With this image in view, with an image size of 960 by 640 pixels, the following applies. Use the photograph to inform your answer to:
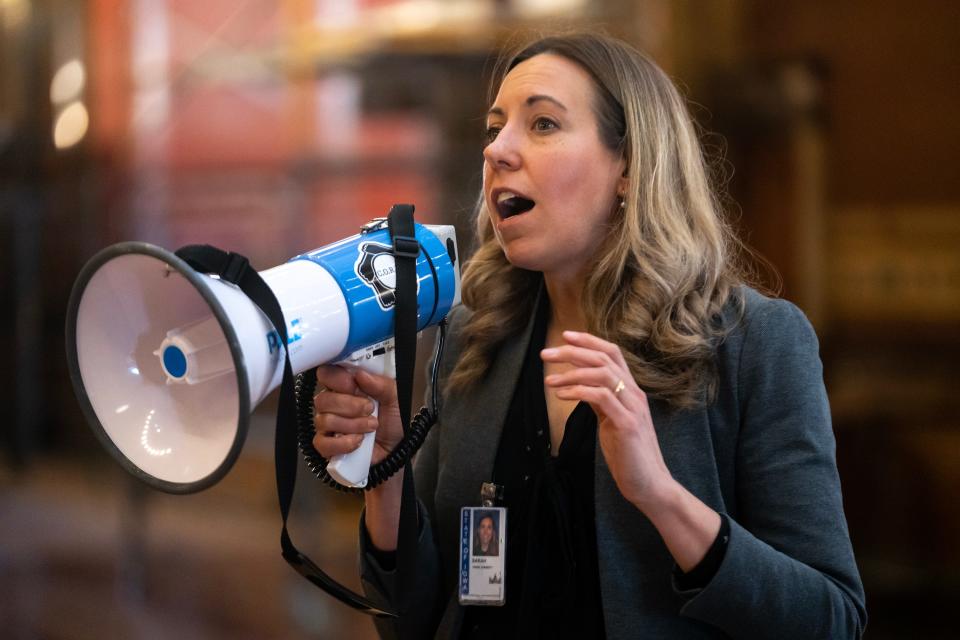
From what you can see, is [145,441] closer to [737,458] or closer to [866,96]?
[737,458]

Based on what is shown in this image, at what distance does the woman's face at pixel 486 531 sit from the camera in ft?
4.39

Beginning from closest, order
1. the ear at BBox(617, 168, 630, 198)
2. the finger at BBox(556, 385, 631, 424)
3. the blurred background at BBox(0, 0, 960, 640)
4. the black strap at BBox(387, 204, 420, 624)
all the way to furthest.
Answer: the finger at BBox(556, 385, 631, 424)
the black strap at BBox(387, 204, 420, 624)
the ear at BBox(617, 168, 630, 198)
the blurred background at BBox(0, 0, 960, 640)

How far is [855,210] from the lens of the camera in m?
3.92

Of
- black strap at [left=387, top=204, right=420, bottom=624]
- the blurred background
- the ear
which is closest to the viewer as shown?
black strap at [left=387, top=204, right=420, bottom=624]

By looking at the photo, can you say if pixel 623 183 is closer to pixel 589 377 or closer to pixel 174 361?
pixel 589 377

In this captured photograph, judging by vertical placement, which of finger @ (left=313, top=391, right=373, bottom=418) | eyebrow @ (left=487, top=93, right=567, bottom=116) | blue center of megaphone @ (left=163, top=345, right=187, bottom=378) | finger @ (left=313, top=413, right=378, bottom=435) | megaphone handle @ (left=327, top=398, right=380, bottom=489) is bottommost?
megaphone handle @ (left=327, top=398, right=380, bottom=489)

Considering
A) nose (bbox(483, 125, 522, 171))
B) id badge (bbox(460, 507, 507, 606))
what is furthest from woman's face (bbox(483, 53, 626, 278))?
id badge (bbox(460, 507, 507, 606))

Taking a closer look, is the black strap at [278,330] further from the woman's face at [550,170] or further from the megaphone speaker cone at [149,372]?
the woman's face at [550,170]

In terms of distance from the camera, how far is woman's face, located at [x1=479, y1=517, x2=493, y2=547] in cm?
134

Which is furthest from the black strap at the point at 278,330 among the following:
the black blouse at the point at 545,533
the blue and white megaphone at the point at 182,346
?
the black blouse at the point at 545,533

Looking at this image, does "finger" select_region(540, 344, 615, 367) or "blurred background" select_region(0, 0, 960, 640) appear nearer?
"finger" select_region(540, 344, 615, 367)

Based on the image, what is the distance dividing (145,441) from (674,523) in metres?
0.60

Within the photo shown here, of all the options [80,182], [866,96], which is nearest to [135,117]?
[80,182]

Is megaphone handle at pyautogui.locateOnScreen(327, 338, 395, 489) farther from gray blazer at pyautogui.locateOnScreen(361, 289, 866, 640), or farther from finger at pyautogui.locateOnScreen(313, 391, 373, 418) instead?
gray blazer at pyautogui.locateOnScreen(361, 289, 866, 640)
